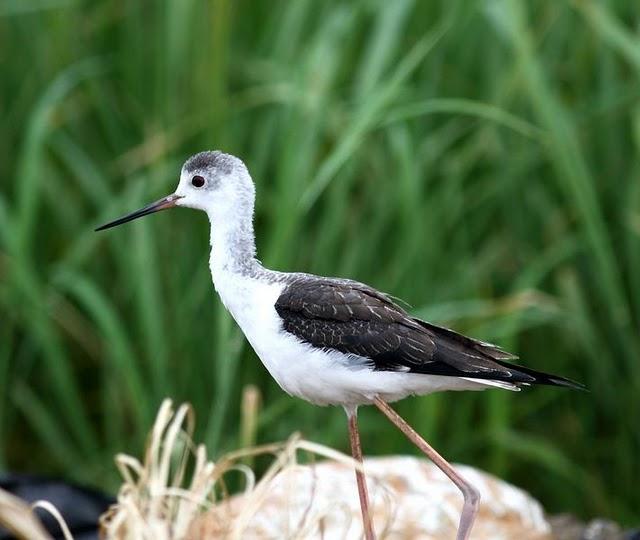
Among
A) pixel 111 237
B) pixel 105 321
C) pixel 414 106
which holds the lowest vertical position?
pixel 105 321

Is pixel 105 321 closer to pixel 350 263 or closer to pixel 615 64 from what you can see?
pixel 350 263

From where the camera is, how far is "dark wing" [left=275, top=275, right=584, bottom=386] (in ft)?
9.16

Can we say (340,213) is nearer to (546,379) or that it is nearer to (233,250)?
(233,250)

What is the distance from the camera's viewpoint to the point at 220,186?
9.54ft

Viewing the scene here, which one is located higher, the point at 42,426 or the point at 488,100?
the point at 488,100

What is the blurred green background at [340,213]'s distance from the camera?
4.50 metres

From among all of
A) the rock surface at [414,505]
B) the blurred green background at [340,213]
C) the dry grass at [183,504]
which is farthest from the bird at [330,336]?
the blurred green background at [340,213]

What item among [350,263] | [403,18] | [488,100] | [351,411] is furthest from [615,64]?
[351,411]

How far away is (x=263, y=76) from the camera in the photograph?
4.96m

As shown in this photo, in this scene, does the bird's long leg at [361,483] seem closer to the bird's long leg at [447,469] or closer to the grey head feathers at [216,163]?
the bird's long leg at [447,469]

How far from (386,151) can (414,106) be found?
4.06ft

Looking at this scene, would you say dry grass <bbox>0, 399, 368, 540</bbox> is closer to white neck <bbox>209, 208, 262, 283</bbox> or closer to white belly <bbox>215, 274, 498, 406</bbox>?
white belly <bbox>215, 274, 498, 406</bbox>

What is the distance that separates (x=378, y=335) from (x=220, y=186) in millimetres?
497

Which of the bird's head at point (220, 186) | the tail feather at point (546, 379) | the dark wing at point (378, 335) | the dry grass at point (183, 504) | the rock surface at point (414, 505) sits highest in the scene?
the bird's head at point (220, 186)
